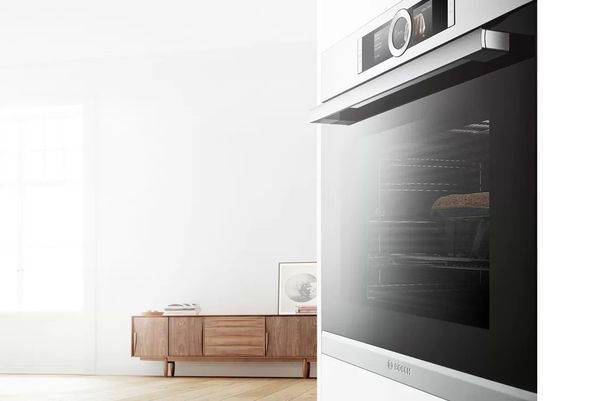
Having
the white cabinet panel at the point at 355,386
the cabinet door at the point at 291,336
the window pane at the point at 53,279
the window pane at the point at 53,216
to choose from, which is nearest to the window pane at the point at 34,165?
the window pane at the point at 53,216

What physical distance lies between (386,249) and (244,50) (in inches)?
237

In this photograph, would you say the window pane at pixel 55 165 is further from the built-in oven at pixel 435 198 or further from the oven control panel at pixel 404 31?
the oven control panel at pixel 404 31

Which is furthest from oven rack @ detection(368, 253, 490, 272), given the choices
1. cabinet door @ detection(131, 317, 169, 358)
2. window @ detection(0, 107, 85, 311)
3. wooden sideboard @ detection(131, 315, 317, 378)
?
window @ detection(0, 107, 85, 311)

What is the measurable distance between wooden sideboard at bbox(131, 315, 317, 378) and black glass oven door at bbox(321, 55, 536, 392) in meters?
4.95

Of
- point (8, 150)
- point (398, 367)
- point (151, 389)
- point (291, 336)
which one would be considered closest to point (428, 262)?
point (398, 367)

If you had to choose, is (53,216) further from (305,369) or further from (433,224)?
(433,224)

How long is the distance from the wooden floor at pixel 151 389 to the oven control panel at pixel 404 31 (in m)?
4.24

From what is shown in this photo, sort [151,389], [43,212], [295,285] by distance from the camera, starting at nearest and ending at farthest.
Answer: [151,389]
[295,285]
[43,212]

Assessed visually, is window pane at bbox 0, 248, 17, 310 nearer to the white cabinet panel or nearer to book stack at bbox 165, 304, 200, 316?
book stack at bbox 165, 304, 200, 316

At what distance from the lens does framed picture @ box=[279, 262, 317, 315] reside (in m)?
6.47

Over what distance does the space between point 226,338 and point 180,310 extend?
473 millimetres

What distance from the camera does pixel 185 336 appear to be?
247 inches

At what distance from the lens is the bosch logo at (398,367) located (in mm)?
941
